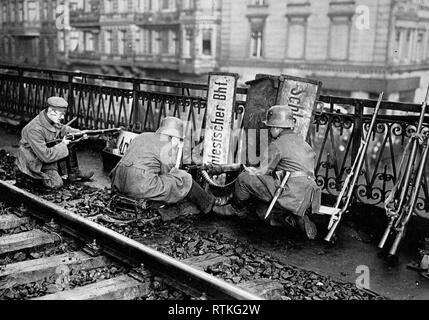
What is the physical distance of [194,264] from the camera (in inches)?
203

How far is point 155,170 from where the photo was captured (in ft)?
21.6

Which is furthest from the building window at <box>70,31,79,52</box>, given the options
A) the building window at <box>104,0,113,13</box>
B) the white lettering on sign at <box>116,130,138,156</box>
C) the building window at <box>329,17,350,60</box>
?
the white lettering on sign at <box>116,130,138,156</box>

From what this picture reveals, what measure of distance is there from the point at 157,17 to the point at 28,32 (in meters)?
9.58

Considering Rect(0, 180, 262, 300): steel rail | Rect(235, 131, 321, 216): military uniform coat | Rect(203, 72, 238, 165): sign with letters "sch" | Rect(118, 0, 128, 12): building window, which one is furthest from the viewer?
Rect(118, 0, 128, 12): building window

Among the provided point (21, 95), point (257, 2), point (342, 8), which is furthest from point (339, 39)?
point (21, 95)

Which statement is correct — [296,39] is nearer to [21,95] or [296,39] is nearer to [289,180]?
[21,95]

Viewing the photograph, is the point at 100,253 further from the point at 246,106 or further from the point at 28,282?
the point at 246,106

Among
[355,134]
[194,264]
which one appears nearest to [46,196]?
[194,264]

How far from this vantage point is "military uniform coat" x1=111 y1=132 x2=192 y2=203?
21.1 ft

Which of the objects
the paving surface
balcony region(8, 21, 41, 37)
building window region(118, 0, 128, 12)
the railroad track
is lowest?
the paving surface

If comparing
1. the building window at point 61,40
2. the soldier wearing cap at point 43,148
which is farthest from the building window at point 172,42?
the soldier wearing cap at point 43,148

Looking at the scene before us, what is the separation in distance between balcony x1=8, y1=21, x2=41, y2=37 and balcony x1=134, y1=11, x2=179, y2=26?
25.9ft

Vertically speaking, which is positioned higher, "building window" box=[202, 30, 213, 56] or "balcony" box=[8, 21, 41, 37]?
"balcony" box=[8, 21, 41, 37]

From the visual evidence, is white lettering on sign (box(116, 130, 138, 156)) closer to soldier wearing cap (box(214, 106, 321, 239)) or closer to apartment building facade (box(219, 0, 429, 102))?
soldier wearing cap (box(214, 106, 321, 239))
